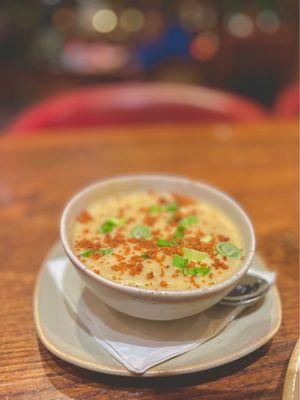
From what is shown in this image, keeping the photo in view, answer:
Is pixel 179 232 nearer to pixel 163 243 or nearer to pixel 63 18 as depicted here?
pixel 163 243

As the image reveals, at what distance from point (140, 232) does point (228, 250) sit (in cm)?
19

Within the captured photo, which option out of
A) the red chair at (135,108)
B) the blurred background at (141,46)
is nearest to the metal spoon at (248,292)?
the red chair at (135,108)

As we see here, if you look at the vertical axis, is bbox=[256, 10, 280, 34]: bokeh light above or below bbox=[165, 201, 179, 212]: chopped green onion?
above

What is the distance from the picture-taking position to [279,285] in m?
1.05

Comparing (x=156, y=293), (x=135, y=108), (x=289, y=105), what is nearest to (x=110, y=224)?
(x=156, y=293)

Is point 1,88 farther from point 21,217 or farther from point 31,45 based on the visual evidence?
point 21,217

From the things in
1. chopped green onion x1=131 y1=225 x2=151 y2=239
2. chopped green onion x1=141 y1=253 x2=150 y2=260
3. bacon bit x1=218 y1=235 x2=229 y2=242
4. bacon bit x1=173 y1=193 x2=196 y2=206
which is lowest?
chopped green onion x1=141 y1=253 x2=150 y2=260

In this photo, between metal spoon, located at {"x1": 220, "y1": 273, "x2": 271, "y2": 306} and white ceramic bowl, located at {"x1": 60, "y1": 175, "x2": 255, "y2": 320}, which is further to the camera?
metal spoon, located at {"x1": 220, "y1": 273, "x2": 271, "y2": 306}

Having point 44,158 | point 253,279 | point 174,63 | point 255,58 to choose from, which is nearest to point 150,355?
point 253,279

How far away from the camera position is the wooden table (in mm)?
800

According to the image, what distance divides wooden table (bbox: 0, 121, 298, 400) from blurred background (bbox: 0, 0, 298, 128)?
2.25 m

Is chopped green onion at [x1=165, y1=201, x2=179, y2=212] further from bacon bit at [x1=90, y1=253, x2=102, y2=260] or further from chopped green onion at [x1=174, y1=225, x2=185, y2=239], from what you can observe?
bacon bit at [x1=90, y1=253, x2=102, y2=260]

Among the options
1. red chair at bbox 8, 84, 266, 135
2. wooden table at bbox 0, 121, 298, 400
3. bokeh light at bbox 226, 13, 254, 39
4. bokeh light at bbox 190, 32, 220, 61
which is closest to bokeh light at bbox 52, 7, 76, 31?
bokeh light at bbox 190, 32, 220, 61

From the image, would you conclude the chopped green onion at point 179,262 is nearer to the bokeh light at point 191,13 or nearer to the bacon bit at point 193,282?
the bacon bit at point 193,282
